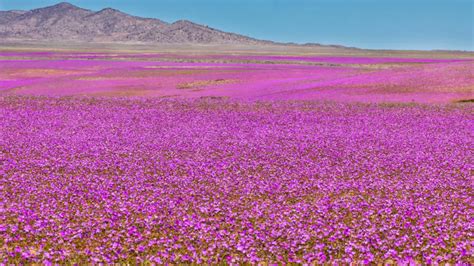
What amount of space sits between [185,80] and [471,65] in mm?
29367

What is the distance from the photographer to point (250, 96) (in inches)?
1736

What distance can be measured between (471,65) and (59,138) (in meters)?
44.1

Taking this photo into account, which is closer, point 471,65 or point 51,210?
point 51,210

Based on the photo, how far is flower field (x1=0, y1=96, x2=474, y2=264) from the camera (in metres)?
9.21

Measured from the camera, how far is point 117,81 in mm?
59719

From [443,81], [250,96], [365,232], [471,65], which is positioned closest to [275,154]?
[365,232]

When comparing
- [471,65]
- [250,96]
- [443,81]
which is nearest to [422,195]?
[250,96]

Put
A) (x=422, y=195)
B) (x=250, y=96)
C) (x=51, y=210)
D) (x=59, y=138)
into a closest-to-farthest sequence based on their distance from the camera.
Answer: (x=51, y=210) → (x=422, y=195) → (x=59, y=138) → (x=250, y=96)

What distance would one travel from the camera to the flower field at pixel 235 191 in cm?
921

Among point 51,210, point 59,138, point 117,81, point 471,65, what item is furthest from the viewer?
point 117,81

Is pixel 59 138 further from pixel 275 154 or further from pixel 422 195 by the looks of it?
pixel 422 195

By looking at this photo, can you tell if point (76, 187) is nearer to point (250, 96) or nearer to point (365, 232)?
point (365, 232)

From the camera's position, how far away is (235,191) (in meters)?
12.9

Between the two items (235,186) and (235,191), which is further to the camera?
(235,186)
